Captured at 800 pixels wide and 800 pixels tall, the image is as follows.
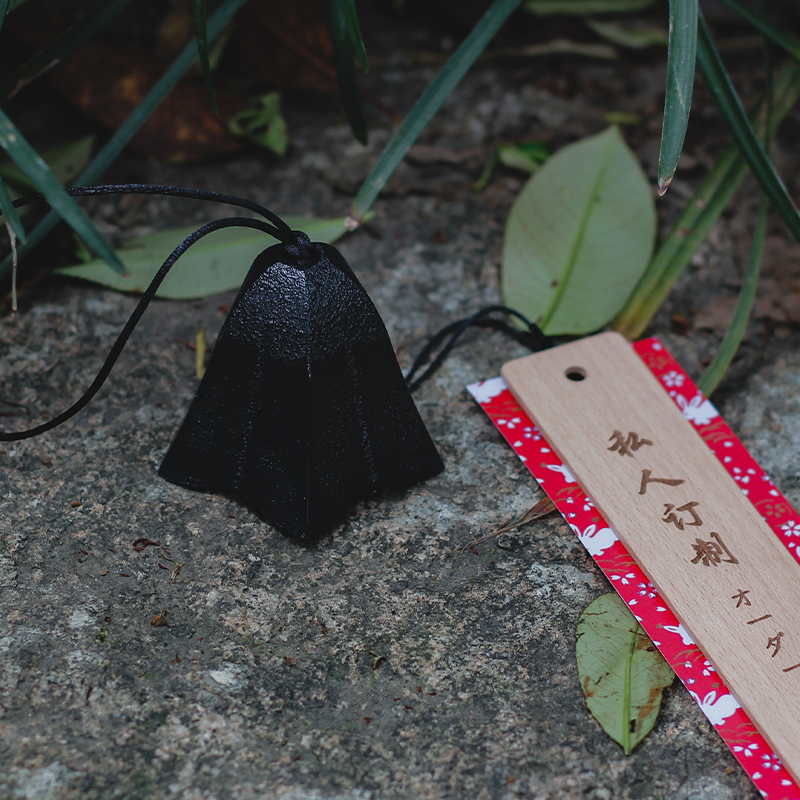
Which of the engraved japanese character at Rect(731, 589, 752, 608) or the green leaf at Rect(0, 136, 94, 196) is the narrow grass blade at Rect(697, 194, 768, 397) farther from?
the green leaf at Rect(0, 136, 94, 196)

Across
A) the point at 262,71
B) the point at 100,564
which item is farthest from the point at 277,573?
the point at 262,71

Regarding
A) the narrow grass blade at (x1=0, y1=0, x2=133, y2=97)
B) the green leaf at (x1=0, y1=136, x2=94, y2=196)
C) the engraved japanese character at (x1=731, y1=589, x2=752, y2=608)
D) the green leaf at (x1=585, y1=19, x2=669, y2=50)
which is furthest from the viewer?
the green leaf at (x1=585, y1=19, x2=669, y2=50)

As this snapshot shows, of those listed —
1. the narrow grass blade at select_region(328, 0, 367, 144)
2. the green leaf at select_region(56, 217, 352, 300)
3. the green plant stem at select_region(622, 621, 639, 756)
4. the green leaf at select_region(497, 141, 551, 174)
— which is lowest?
the green leaf at select_region(56, 217, 352, 300)

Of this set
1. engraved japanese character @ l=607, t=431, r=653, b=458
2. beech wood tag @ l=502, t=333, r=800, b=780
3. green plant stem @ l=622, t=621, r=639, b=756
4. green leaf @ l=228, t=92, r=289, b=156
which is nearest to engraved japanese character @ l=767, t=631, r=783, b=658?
beech wood tag @ l=502, t=333, r=800, b=780

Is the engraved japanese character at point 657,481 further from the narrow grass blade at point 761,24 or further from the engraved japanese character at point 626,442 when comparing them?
the narrow grass blade at point 761,24

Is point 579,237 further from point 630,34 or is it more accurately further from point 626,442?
point 630,34

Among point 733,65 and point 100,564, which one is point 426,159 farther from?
point 100,564

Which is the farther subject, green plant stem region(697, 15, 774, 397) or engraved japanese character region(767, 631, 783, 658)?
green plant stem region(697, 15, 774, 397)
